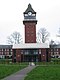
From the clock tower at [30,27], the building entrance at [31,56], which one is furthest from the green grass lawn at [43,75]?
the clock tower at [30,27]

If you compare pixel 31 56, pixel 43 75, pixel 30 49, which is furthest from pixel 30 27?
pixel 43 75

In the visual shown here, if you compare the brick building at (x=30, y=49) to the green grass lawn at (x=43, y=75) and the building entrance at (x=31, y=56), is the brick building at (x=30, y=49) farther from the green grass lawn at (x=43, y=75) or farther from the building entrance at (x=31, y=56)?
the green grass lawn at (x=43, y=75)

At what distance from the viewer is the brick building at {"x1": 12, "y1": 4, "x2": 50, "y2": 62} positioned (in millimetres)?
101062

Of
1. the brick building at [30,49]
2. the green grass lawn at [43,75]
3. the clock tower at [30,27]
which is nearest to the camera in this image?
the green grass lawn at [43,75]

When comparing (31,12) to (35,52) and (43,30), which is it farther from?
(43,30)

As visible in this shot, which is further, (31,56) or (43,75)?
(31,56)

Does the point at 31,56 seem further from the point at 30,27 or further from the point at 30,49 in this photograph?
the point at 30,27

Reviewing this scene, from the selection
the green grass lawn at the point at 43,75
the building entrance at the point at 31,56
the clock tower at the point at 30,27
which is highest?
the clock tower at the point at 30,27

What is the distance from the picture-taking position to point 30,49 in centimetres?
10250

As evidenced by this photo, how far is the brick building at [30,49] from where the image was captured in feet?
332

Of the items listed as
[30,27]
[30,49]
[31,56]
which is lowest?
[31,56]

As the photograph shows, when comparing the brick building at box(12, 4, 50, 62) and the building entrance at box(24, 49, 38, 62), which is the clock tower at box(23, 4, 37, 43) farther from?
the building entrance at box(24, 49, 38, 62)

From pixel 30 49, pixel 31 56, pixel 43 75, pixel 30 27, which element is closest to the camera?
pixel 43 75

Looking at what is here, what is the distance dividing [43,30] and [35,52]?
28.6 meters
